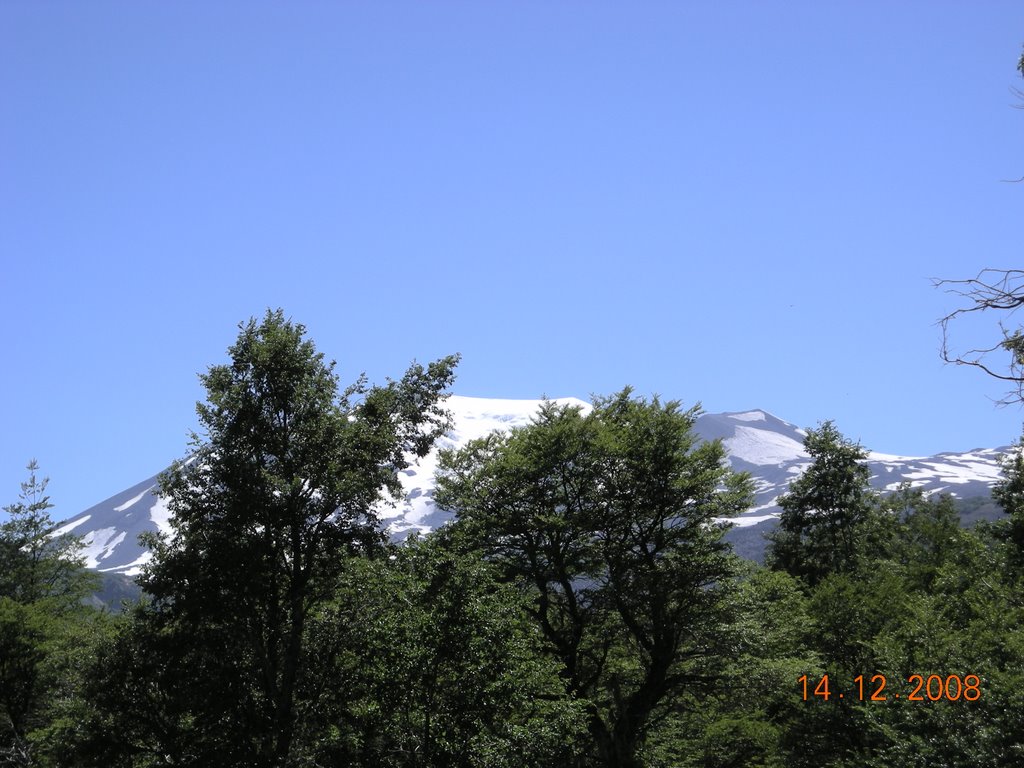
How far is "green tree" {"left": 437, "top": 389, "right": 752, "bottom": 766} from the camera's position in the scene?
31.9 metres

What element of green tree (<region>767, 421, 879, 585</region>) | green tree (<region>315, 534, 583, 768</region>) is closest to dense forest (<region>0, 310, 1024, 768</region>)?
green tree (<region>315, 534, 583, 768</region>)

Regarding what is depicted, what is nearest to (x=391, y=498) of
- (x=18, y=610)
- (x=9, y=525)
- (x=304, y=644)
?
(x=304, y=644)

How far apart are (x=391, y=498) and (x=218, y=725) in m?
8.59

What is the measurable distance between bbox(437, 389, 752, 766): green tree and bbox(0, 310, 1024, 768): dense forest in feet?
0.34

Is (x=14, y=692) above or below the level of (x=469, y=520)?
below

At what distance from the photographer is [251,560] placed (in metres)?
25.7

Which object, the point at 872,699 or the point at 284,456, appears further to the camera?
the point at 284,456

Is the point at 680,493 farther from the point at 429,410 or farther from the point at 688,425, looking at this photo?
the point at 429,410

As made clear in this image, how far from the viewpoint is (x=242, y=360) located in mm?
27672

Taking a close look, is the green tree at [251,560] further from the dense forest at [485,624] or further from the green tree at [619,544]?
the green tree at [619,544]

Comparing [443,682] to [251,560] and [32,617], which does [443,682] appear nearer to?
[251,560]

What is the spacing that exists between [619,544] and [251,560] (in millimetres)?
13529
